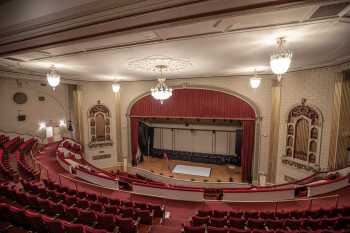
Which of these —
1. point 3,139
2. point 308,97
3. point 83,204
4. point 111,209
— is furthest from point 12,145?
point 308,97

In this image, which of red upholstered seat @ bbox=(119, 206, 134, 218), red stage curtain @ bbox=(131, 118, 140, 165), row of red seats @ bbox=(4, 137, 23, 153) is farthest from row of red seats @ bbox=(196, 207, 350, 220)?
row of red seats @ bbox=(4, 137, 23, 153)

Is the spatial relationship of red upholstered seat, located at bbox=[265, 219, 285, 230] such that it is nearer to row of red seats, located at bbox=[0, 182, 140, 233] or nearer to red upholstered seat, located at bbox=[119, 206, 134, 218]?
row of red seats, located at bbox=[0, 182, 140, 233]

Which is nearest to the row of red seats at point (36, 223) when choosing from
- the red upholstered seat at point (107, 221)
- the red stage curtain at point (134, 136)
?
the red upholstered seat at point (107, 221)

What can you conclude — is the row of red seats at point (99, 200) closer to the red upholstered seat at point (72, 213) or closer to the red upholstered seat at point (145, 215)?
the red upholstered seat at point (145, 215)

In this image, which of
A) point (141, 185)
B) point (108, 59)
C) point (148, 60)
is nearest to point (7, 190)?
point (141, 185)

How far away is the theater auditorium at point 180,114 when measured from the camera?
2031 millimetres

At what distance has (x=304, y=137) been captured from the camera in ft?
27.2

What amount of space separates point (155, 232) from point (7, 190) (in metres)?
4.34

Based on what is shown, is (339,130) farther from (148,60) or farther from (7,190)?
(7,190)

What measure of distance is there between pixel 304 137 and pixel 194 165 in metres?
7.99

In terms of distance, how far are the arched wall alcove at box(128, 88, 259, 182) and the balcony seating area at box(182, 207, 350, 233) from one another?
597cm

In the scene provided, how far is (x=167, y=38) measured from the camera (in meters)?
4.14

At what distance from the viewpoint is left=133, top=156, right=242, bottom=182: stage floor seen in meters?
11.6

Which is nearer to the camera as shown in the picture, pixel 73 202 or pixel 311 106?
pixel 73 202
